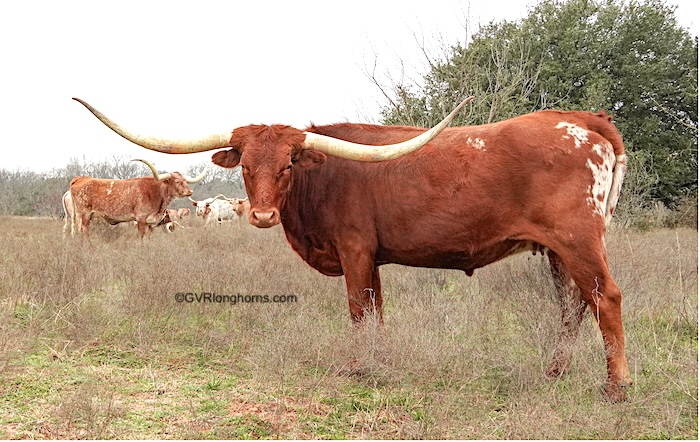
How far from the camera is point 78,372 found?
4.43m

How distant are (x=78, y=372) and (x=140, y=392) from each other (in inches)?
27.5

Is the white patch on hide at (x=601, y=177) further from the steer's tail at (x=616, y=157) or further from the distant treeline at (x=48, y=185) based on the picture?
the distant treeline at (x=48, y=185)

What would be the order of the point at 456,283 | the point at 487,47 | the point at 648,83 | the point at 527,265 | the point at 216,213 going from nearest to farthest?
1. the point at 527,265
2. the point at 456,283
3. the point at 487,47
4. the point at 648,83
5. the point at 216,213

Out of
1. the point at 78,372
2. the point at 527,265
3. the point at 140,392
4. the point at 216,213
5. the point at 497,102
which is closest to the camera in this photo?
the point at 140,392

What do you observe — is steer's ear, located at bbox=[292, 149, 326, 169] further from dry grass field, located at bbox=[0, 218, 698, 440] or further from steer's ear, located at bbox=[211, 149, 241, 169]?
dry grass field, located at bbox=[0, 218, 698, 440]

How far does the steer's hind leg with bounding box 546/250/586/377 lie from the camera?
4.18 meters

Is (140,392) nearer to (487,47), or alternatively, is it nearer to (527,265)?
(527,265)

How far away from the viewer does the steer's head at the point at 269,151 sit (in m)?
A: 4.22

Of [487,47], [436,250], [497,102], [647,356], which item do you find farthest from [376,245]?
[487,47]
